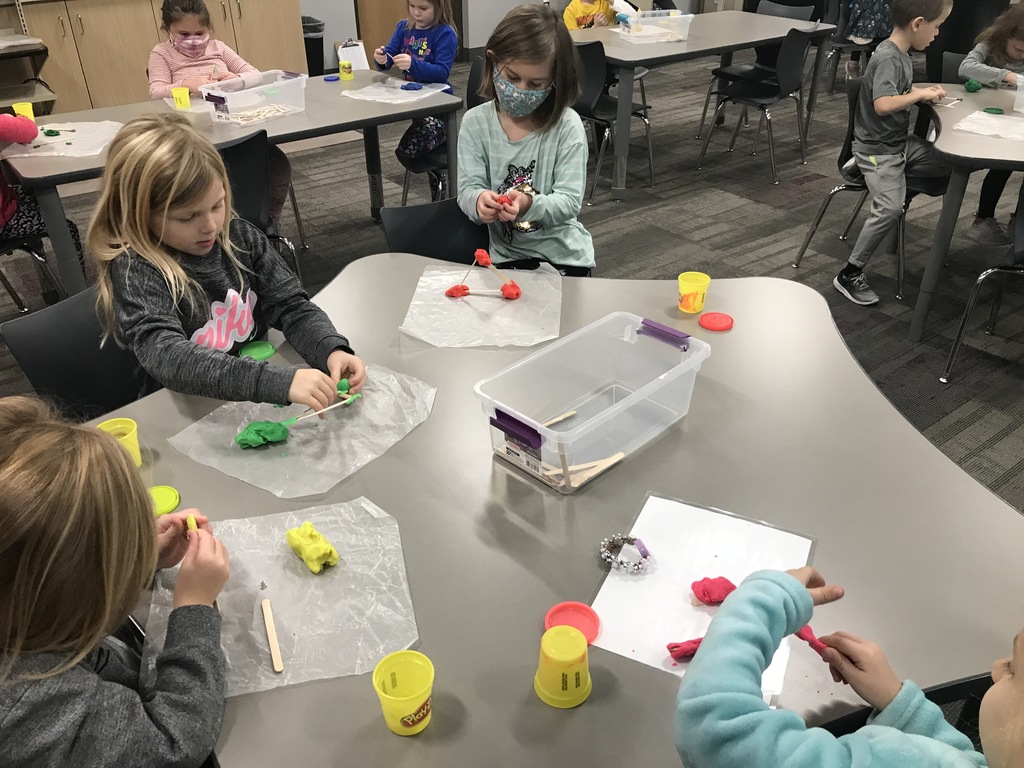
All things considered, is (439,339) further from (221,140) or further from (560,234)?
(221,140)

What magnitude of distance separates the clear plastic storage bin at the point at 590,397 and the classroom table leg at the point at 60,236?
1.76 metres

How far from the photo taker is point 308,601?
94 cm

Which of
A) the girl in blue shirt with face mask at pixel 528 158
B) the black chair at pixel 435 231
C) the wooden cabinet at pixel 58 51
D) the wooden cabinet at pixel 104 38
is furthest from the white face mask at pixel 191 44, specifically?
the black chair at pixel 435 231

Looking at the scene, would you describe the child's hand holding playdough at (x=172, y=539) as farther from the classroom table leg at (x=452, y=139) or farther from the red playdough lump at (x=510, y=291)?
the classroom table leg at (x=452, y=139)

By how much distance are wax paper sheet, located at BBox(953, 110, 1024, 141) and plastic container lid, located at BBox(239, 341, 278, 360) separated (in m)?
2.48

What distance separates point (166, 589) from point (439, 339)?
0.70 meters

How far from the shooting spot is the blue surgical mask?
192 cm

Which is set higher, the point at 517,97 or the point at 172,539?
the point at 517,97

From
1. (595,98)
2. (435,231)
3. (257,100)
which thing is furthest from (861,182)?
(257,100)

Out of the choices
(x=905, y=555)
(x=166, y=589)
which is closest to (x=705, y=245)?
(x=905, y=555)

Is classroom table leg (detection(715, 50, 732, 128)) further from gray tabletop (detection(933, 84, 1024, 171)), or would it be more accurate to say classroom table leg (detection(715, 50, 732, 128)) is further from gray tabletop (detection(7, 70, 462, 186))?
gray tabletop (detection(7, 70, 462, 186))

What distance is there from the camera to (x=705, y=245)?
11.9 ft

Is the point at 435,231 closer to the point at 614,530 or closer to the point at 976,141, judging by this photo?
the point at 614,530

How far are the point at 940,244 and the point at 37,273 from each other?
3495 mm
